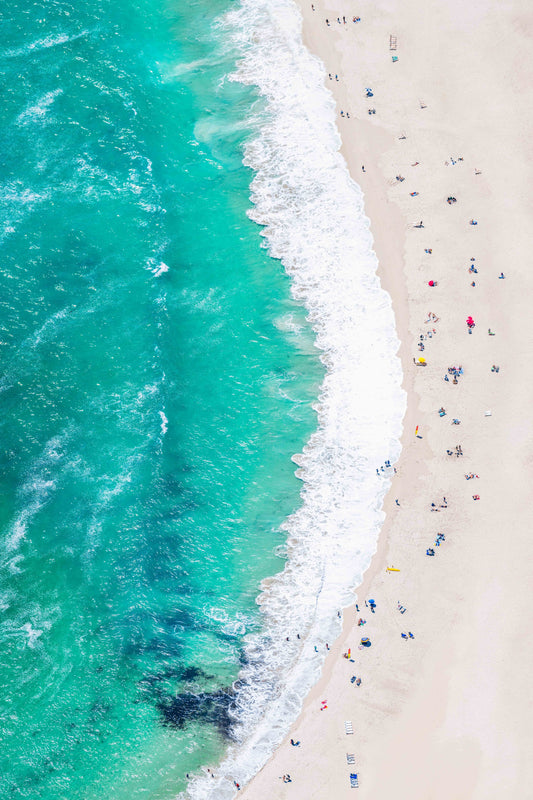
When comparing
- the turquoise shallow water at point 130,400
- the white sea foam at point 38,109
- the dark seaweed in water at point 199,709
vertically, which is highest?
the white sea foam at point 38,109

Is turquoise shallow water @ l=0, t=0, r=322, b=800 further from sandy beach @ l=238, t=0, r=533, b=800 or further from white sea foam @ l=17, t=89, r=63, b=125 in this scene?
sandy beach @ l=238, t=0, r=533, b=800

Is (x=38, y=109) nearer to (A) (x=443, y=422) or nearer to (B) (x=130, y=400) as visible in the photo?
(B) (x=130, y=400)

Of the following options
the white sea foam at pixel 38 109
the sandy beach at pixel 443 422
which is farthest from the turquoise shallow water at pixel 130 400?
the sandy beach at pixel 443 422

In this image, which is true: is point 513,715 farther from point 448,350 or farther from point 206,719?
point 448,350

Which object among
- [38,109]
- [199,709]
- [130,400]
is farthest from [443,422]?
[38,109]

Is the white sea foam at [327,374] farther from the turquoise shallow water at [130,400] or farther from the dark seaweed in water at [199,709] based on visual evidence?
the turquoise shallow water at [130,400]

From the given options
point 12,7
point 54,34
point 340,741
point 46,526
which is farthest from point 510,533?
point 12,7
